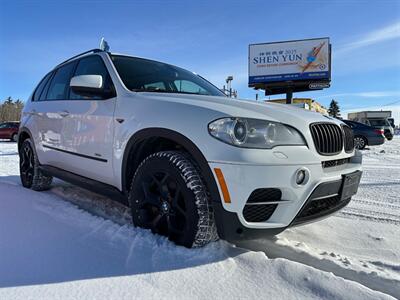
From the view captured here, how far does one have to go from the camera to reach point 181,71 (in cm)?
395

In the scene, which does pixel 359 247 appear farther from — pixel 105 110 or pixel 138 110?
pixel 105 110

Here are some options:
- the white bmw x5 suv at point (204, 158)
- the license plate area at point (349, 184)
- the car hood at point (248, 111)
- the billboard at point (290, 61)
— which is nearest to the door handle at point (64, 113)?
the white bmw x5 suv at point (204, 158)

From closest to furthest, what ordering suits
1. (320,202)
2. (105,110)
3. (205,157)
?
(205,157), (320,202), (105,110)

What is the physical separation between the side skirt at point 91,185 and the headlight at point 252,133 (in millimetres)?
1150

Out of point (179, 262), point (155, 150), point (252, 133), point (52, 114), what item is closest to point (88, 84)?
point (155, 150)

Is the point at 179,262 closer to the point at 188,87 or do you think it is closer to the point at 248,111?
the point at 248,111

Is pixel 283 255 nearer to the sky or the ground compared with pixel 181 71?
nearer to the ground

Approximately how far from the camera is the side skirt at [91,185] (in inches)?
116

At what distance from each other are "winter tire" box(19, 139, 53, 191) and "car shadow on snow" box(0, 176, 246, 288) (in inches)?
44.9

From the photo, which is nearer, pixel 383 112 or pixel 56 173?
pixel 56 173

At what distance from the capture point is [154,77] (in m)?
3.41

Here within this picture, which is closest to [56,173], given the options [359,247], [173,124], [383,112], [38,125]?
[38,125]

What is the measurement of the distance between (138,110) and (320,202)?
5.08ft

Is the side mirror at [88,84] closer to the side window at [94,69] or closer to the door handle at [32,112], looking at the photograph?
the side window at [94,69]
